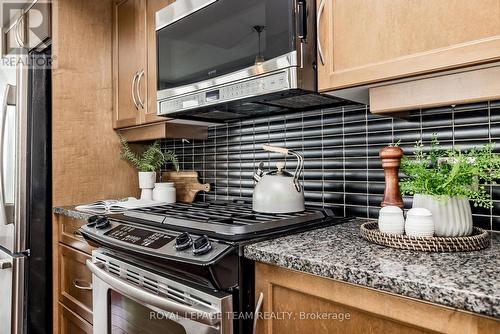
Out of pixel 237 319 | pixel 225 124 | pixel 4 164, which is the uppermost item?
pixel 225 124

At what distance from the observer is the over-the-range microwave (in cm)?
112

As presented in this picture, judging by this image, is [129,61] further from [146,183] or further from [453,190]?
[453,190]

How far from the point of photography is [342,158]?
1425 mm

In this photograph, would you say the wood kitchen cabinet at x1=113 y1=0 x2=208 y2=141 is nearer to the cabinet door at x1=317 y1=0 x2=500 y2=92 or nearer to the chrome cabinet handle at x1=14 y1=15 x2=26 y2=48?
the chrome cabinet handle at x1=14 y1=15 x2=26 y2=48

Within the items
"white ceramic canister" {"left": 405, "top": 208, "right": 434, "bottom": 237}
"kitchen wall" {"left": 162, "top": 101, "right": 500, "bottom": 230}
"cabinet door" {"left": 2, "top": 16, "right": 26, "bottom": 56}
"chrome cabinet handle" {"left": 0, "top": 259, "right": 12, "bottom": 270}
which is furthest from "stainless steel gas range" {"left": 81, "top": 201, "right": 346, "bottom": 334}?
"cabinet door" {"left": 2, "top": 16, "right": 26, "bottom": 56}

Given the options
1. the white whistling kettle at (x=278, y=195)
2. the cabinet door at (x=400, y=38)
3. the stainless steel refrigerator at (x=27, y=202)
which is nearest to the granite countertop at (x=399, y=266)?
the white whistling kettle at (x=278, y=195)

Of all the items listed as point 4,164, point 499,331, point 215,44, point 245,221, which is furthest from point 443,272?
point 4,164

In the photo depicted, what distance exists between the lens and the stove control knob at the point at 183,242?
3.18ft

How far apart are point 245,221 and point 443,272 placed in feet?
2.00

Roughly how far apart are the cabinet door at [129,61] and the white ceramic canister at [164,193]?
38 cm

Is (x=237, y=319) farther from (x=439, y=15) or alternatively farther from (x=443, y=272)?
(x=439, y=15)

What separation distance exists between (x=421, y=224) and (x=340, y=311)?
289mm

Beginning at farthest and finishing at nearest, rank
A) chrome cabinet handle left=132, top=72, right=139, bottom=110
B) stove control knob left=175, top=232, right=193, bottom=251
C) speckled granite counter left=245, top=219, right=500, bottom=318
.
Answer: chrome cabinet handle left=132, top=72, right=139, bottom=110 < stove control knob left=175, top=232, right=193, bottom=251 < speckled granite counter left=245, top=219, right=500, bottom=318

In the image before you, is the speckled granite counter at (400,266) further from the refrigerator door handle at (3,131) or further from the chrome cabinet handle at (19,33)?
the chrome cabinet handle at (19,33)
